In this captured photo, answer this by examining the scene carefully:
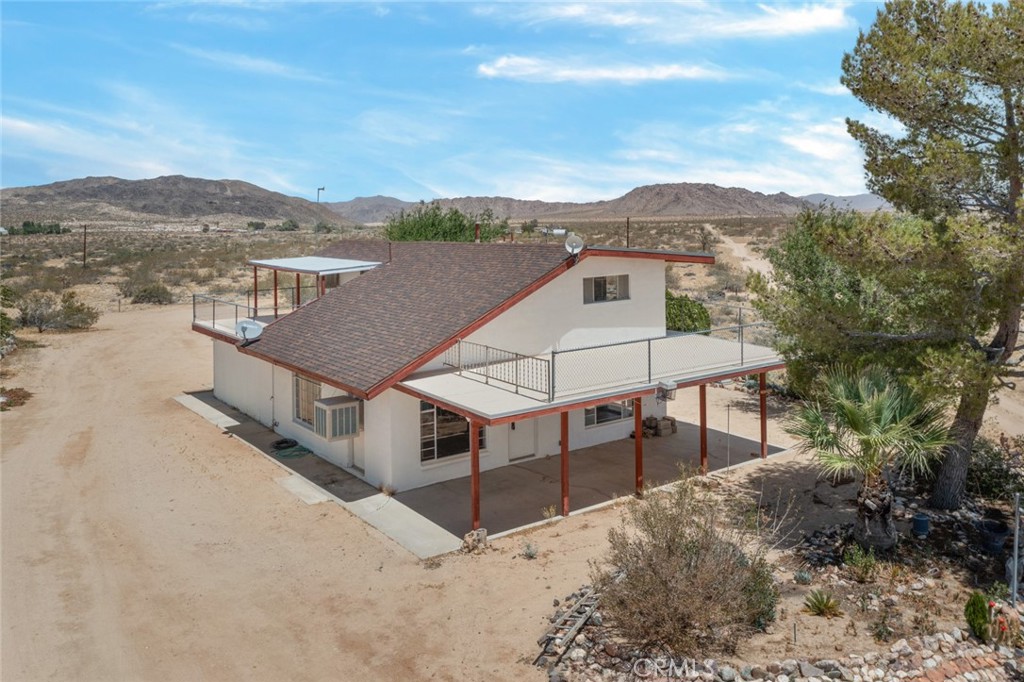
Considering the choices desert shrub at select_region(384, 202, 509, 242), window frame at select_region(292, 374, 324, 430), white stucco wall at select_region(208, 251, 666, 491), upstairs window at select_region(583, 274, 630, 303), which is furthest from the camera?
desert shrub at select_region(384, 202, 509, 242)

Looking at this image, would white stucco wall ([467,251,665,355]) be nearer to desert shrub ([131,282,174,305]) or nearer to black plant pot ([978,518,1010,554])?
black plant pot ([978,518,1010,554])

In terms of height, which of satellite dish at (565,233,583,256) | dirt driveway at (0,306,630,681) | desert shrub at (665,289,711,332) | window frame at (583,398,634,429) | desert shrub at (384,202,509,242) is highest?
desert shrub at (384,202,509,242)

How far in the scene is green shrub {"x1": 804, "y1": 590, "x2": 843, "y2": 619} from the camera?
11.2 m

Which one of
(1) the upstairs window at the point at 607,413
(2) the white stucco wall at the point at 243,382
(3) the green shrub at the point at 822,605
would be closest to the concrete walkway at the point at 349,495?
(2) the white stucco wall at the point at 243,382

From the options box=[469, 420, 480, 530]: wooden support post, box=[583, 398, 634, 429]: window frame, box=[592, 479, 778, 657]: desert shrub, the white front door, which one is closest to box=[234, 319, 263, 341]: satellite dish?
the white front door

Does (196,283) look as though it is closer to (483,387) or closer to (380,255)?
(380,255)

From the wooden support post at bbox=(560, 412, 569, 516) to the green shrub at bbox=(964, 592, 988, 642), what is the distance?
690 cm

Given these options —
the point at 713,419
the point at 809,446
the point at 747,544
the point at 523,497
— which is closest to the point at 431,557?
the point at 523,497

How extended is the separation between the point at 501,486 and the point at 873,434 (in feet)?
25.2

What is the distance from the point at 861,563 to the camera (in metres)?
12.4

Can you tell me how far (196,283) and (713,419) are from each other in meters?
42.9

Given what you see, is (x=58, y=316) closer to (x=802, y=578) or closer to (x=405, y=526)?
(x=405, y=526)

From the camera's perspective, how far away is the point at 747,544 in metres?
13.8
